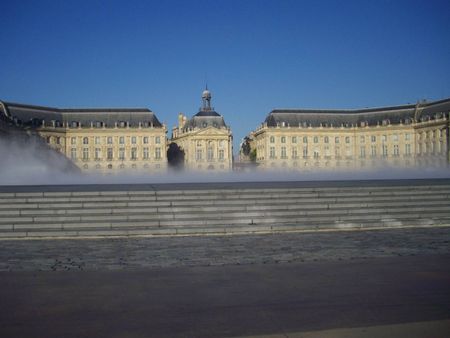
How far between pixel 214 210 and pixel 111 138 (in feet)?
310

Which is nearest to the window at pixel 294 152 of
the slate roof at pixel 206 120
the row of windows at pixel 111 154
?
the slate roof at pixel 206 120

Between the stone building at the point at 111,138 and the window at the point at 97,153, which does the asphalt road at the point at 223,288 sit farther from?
the window at the point at 97,153

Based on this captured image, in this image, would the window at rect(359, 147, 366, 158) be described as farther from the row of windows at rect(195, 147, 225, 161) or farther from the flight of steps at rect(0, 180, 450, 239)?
the flight of steps at rect(0, 180, 450, 239)

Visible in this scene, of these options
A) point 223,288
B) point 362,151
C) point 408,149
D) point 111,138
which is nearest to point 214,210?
point 223,288

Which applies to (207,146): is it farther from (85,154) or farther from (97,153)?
(85,154)

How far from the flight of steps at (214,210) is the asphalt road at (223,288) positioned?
7.76 ft

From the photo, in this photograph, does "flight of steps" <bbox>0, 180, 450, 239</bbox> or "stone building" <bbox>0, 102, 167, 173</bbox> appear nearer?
"flight of steps" <bbox>0, 180, 450, 239</bbox>

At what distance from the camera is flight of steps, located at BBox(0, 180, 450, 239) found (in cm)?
1644

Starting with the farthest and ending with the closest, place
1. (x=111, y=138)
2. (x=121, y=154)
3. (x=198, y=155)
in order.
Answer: (x=198, y=155)
(x=121, y=154)
(x=111, y=138)

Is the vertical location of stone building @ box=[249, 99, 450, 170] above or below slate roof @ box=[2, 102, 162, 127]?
below

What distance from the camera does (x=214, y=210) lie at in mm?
17828

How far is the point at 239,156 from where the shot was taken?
171000 millimetres

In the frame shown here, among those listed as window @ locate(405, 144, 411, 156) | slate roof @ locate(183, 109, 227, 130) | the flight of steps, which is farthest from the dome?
the flight of steps

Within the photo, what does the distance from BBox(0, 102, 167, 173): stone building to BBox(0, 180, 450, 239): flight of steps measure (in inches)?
3570
